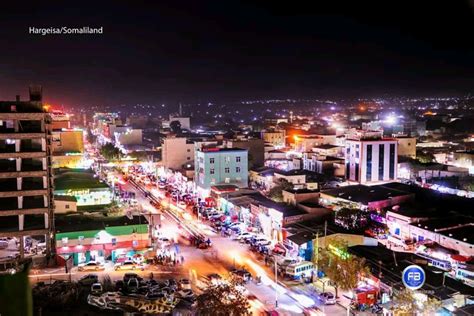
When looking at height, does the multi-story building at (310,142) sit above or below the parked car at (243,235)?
above

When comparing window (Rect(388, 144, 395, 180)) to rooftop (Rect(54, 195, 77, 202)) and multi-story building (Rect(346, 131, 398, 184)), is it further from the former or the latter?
rooftop (Rect(54, 195, 77, 202))

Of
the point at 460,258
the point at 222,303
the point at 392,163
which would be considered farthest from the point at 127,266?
the point at 392,163

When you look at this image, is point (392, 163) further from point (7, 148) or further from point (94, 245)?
point (7, 148)

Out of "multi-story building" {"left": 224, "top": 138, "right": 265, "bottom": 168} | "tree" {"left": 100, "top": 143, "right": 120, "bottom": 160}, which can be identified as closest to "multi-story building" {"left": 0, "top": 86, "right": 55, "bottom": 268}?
"multi-story building" {"left": 224, "top": 138, "right": 265, "bottom": 168}

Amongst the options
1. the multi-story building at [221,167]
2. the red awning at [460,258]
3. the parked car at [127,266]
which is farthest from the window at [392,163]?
the parked car at [127,266]

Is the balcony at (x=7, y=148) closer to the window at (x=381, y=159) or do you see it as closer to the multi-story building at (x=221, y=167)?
the multi-story building at (x=221, y=167)

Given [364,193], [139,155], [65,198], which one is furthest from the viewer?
[139,155]
